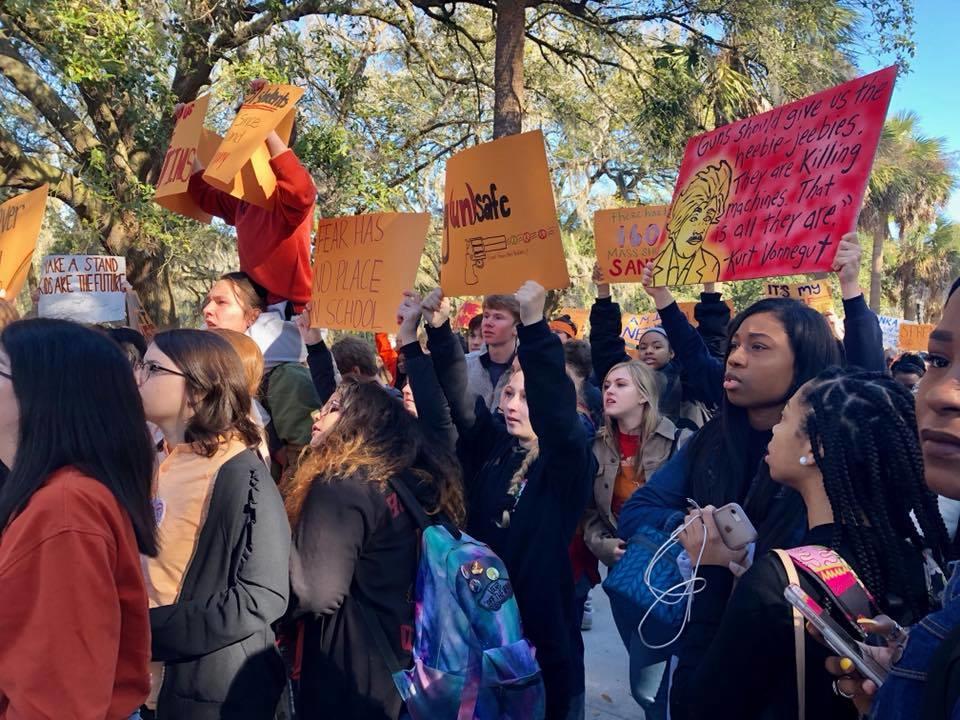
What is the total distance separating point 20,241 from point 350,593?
3.46m

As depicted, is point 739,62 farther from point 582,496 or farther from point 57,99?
point 582,496

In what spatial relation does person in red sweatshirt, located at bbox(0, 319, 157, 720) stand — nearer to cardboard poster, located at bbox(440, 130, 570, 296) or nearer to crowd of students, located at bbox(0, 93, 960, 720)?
crowd of students, located at bbox(0, 93, 960, 720)

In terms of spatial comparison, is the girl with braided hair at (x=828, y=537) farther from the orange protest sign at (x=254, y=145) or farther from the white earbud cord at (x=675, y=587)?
the orange protest sign at (x=254, y=145)

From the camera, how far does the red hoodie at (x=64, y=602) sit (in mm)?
1370

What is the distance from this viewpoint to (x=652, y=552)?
2289 millimetres

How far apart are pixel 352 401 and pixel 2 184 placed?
280 inches

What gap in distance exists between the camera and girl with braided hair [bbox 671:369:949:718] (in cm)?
153

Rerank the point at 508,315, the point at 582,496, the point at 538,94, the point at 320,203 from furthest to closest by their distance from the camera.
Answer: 1. the point at 538,94
2. the point at 320,203
3. the point at 508,315
4. the point at 582,496

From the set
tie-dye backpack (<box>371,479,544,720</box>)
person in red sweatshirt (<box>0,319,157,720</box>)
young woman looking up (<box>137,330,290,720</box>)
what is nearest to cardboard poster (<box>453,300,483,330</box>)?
tie-dye backpack (<box>371,479,544,720</box>)

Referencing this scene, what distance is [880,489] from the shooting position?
1702mm

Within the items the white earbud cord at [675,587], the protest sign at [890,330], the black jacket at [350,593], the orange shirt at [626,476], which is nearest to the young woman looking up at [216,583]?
the black jacket at [350,593]

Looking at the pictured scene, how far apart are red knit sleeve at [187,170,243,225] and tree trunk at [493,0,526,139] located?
14.0ft

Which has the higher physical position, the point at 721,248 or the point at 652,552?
the point at 721,248

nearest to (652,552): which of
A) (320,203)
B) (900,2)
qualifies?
(320,203)
